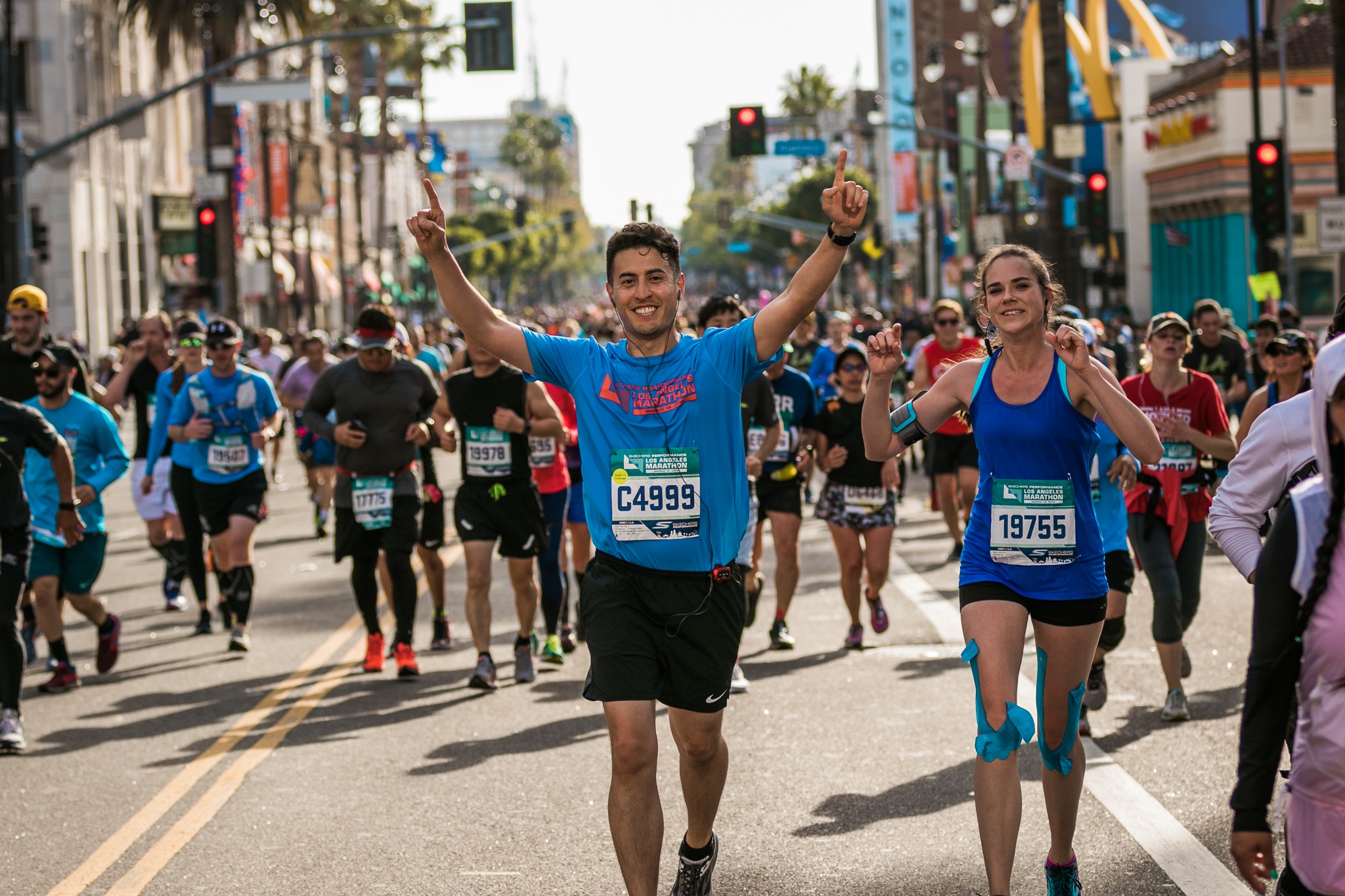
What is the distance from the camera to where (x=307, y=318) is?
258ft

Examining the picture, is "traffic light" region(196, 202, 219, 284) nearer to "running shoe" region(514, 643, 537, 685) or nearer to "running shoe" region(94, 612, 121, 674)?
"running shoe" region(94, 612, 121, 674)

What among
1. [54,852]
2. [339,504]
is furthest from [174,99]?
[54,852]

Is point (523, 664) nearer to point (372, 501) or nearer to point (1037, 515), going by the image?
point (372, 501)

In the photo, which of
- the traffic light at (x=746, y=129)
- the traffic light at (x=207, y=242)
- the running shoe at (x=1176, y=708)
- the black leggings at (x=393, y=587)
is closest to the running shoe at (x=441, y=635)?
the black leggings at (x=393, y=587)

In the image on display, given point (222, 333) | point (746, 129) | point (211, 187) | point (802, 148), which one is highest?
point (802, 148)

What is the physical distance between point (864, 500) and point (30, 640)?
520 cm

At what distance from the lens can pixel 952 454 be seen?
48.2ft

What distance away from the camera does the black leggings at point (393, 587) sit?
10.3 m

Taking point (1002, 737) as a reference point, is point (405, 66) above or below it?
above

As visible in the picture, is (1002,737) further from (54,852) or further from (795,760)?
(54,852)

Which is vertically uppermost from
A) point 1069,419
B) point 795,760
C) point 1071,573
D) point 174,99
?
point 174,99

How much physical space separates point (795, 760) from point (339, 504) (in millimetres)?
3641

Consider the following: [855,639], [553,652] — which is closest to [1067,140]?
[855,639]

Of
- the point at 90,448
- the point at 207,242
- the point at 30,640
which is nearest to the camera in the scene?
the point at 90,448
